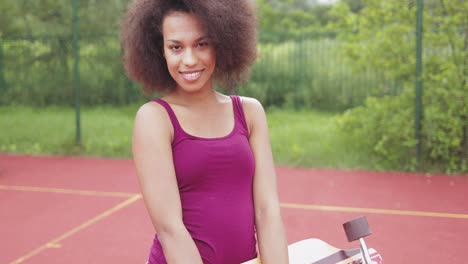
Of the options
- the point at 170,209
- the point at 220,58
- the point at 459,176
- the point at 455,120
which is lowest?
the point at 459,176

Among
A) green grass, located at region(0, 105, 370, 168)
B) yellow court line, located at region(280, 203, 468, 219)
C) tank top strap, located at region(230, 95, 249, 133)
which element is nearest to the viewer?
tank top strap, located at region(230, 95, 249, 133)

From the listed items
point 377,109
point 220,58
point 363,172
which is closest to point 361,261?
point 220,58

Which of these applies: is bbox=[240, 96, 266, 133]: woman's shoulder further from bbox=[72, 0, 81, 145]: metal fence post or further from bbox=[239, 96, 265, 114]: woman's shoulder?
bbox=[72, 0, 81, 145]: metal fence post

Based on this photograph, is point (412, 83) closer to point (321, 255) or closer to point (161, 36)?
point (321, 255)

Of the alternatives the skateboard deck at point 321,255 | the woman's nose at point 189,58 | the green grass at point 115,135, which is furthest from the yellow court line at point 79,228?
the woman's nose at point 189,58

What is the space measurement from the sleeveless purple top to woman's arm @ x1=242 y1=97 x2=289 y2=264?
55 millimetres

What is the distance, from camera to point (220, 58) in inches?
83.7

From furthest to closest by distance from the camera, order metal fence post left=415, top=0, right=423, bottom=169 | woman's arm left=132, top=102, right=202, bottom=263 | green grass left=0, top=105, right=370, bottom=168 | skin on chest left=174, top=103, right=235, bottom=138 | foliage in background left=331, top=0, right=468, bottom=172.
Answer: green grass left=0, top=105, right=370, bottom=168
metal fence post left=415, top=0, right=423, bottom=169
foliage in background left=331, top=0, right=468, bottom=172
skin on chest left=174, top=103, right=235, bottom=138
woman's arm left=132, top=102, right=202, bottom=263

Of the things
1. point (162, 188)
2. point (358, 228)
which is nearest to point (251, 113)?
point (162, 188)

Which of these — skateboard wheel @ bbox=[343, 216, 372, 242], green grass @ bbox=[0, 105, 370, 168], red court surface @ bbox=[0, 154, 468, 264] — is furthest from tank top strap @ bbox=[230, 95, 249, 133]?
green grass @ bbox=[0, 105, 370, 168]

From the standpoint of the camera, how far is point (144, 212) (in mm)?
5656

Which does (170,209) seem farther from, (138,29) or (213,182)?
(138,29)

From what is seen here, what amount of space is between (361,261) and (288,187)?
4209 mm

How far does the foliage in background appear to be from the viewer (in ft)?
23.8
